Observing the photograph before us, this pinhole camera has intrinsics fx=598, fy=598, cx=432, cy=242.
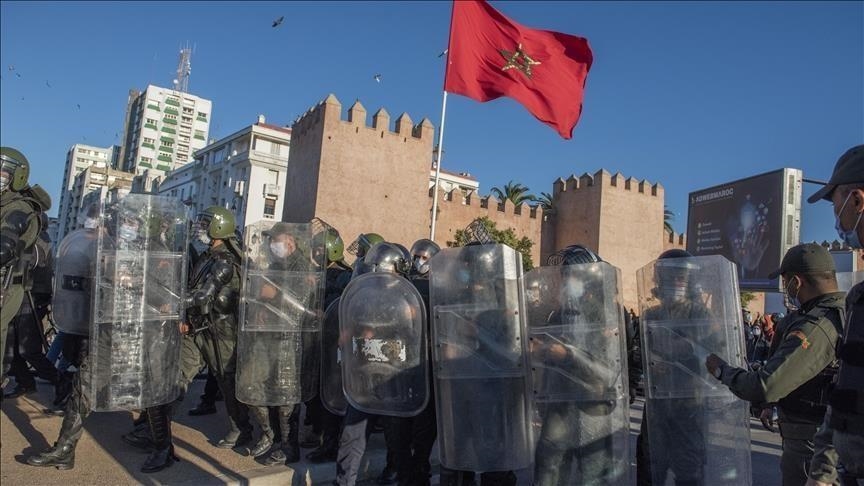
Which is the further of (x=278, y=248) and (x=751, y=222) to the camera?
(x=751, y=222)

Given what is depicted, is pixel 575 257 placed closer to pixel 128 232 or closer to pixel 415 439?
pixel 415 439

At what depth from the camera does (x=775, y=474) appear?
5.96 m

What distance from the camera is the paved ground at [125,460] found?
393 cm

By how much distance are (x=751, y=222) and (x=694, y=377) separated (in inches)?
608

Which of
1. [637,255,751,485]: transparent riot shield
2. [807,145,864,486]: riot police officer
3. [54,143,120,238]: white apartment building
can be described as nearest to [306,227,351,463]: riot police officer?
[637,255,751,485]: transparent riot shield

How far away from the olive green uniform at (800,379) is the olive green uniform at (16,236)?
3589 mm

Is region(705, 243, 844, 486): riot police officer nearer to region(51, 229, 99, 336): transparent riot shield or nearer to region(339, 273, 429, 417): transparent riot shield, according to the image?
region(339, 273, 429, 417): transparent riot shield

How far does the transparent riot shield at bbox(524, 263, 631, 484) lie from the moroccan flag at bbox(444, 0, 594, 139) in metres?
5.59

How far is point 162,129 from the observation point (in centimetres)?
10200

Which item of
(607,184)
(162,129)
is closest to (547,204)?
(607,184)

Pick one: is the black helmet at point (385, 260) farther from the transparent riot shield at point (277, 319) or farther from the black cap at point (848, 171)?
the black cap at point (848, 171)

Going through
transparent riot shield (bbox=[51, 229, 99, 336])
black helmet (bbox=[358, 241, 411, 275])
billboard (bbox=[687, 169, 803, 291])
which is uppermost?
billboard (bbox=[687, 169, 803, 291])

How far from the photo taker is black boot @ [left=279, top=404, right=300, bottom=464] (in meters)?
4.69

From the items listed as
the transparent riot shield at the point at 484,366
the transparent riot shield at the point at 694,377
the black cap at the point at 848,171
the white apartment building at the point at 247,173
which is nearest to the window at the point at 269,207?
the white apartment building at the point at 247,173
